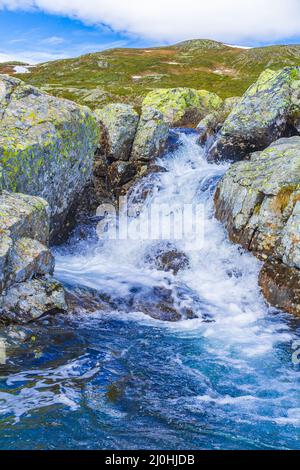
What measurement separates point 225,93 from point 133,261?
62481 millimetres

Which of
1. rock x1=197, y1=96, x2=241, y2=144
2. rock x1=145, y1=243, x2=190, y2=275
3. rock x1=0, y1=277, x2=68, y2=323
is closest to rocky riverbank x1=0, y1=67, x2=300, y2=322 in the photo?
rock x1=0, y1=277, x2=68, y2=323

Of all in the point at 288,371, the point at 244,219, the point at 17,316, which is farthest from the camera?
the point at 244,219

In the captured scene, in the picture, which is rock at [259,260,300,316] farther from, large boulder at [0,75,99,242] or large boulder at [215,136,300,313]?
large boulder at [0,75,99,242]

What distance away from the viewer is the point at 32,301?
1338cm

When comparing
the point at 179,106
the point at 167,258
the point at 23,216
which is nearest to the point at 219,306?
the point at 167,258

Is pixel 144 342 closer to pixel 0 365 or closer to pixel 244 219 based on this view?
pixel 0 365

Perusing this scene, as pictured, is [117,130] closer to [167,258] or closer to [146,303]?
[167,258]

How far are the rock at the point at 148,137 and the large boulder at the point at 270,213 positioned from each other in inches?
303

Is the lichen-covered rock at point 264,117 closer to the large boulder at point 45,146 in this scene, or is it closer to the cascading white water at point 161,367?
the cascading white water at point 161,367

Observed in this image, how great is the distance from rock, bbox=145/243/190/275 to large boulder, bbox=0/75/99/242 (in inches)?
188

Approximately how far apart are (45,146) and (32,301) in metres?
7.34

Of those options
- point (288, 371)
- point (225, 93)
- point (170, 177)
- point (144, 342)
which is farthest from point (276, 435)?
point (225, 93)

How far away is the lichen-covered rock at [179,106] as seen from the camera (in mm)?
40562

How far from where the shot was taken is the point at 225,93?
75438mm
